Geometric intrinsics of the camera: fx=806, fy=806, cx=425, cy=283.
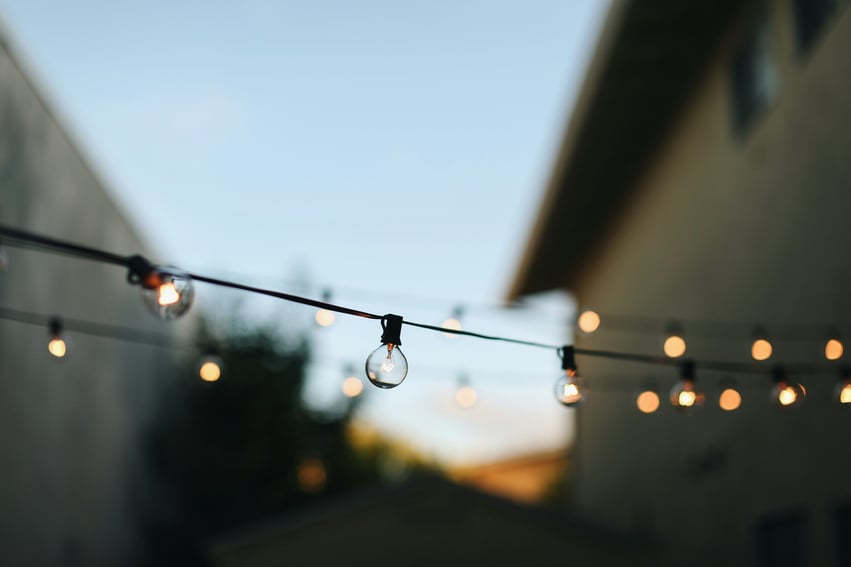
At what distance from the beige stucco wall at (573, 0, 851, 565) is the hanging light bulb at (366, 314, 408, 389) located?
194 inches

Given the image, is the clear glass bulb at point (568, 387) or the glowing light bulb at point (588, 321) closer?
the clear glass bulb at point (568, 387)

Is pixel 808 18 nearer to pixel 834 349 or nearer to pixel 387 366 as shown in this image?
pixel 834 349

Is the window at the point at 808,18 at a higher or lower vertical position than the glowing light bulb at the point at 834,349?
higher

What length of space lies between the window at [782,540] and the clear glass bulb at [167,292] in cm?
659

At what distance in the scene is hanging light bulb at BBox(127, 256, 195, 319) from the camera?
10.8 feet

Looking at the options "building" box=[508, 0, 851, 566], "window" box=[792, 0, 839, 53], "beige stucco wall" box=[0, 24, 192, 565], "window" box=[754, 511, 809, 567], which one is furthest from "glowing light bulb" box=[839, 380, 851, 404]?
"beige stucco wall" box=[0, 24, 192, 565]

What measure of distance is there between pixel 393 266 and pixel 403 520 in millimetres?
8495

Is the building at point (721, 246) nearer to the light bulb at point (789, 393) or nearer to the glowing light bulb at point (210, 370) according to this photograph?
the light bulb at point (789, 393)

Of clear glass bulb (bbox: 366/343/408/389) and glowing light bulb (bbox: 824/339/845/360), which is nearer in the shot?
clear glass bulb (bbox: 366/343/408/389)

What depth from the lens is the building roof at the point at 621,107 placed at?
9992mm

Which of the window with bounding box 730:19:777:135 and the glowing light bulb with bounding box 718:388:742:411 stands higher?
the window with bounding box 730:19:777:135

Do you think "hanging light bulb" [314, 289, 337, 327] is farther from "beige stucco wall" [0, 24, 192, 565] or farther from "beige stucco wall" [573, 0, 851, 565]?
"beige stucco wall" [573, 0, 851, 565]

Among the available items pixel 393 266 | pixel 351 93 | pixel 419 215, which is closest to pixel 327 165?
pixel 351 93

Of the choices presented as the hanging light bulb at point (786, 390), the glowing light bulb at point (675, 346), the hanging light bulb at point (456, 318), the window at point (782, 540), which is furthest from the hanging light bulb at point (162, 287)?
the glowing light bulb at point (675, 346)
